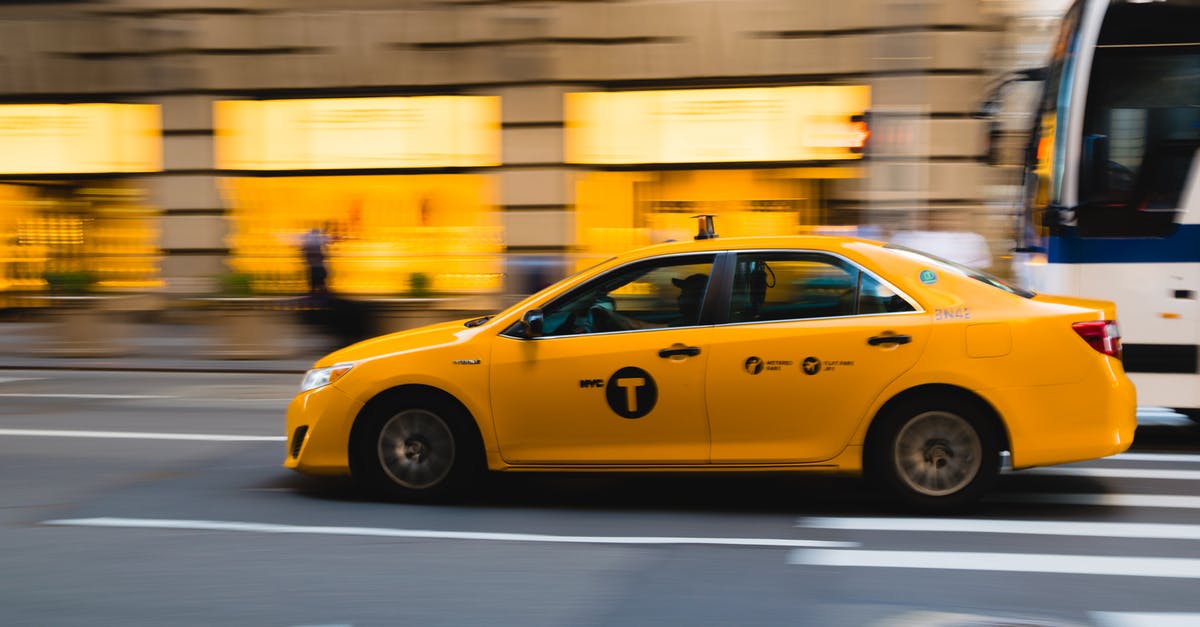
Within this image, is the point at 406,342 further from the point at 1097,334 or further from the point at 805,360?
the point at 1097,334

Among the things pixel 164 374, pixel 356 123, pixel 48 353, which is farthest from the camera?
pixel 356 123

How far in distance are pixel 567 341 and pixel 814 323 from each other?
1.25 metres

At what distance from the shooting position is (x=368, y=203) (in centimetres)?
1798

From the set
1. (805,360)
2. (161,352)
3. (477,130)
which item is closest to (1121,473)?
(805,360)

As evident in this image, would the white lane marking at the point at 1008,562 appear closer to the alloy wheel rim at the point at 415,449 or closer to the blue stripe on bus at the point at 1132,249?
the alloy wheel rim at the point at 415,449

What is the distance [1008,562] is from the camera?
5.40 metres

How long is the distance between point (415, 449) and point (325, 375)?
64 centimetres

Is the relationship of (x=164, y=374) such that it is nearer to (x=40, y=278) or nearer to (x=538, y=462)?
(x=40, y=278)

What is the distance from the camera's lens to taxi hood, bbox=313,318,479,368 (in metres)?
6.58

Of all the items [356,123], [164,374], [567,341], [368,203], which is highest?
[356,123]

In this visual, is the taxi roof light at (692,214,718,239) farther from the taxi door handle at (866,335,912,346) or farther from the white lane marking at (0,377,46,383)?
the white lane marking at (0,377,46,383)

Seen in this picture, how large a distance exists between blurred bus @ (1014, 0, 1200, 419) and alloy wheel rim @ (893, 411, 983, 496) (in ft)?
10.0

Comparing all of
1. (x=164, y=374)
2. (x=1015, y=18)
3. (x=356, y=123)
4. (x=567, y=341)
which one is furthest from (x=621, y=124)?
(x=567, y=341)

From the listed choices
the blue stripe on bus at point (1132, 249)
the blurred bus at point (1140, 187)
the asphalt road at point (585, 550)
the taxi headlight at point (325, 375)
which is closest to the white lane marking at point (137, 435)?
the asphalt road at point (585, 550)
